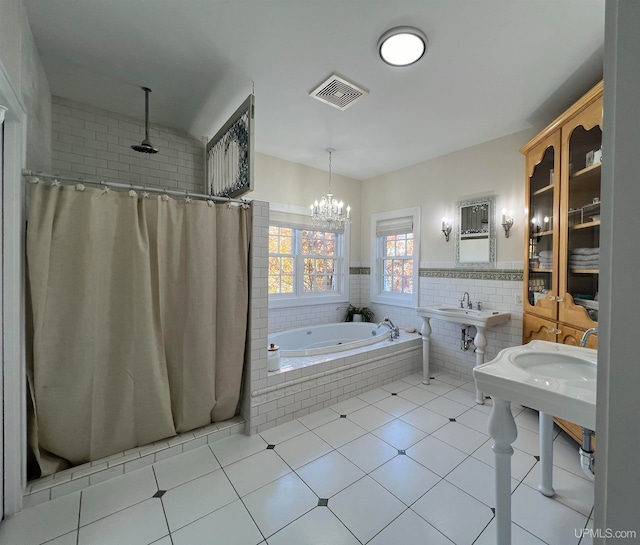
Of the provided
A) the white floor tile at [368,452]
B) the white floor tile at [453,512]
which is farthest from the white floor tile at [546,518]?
the white floor tile at [368,452]

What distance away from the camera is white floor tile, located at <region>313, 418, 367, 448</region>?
7.25ft

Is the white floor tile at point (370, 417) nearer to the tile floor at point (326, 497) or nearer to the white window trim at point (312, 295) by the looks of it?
the tile floor at point (326, 497)

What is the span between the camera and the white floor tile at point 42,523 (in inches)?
55.8

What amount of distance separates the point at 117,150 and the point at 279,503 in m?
3.27

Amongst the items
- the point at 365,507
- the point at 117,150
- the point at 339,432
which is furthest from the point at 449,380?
the point at 117,150

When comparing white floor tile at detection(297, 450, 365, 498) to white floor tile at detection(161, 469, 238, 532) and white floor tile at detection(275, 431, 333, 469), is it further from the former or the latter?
white floor tile at detection(161, 469, 238, 532)

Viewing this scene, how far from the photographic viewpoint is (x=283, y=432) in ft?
7.56

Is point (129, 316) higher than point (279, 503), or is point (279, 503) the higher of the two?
point (129, 316)

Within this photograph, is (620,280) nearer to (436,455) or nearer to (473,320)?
(436,455)

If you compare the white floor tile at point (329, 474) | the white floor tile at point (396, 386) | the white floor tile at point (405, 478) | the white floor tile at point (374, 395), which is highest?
the white floor tile at point (396, 386)

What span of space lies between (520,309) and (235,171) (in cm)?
307

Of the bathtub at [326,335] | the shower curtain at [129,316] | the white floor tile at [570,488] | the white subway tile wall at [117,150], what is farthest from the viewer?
the bathtub at [326,335]

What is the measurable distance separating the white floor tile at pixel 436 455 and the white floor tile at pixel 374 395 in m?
0.71

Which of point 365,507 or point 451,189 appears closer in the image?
point 365,507
